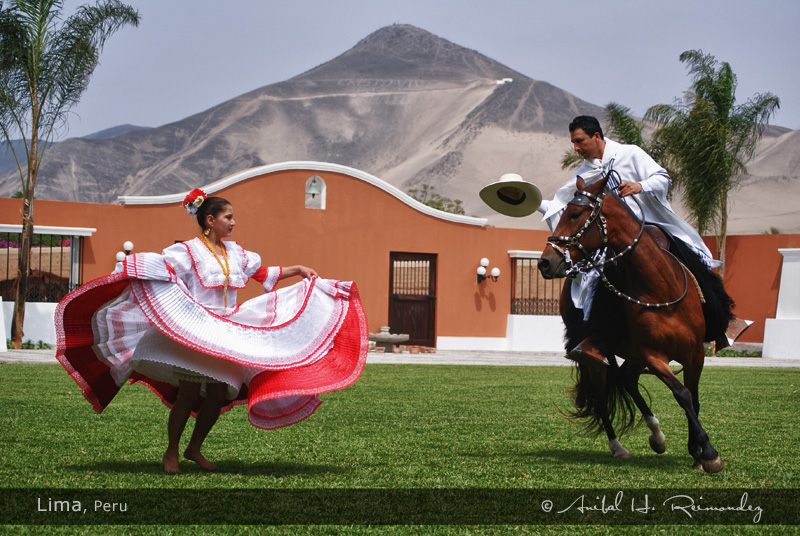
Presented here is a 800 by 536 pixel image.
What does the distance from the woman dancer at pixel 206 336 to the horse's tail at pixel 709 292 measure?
2230mm

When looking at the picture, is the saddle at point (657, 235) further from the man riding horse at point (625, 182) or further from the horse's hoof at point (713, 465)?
the horse's hoof at point (713, 465)

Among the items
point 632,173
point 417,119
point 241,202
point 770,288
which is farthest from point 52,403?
point 417,119

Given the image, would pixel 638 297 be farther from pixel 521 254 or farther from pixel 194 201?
pixel 521 254

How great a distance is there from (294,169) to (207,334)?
1582cm

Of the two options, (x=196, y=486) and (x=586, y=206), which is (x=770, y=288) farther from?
(x=196, y=486)

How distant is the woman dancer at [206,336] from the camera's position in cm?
472

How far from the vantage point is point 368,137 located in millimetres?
141000

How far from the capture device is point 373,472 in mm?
4879

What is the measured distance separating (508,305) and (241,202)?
7.20m

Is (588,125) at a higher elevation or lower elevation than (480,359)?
higher

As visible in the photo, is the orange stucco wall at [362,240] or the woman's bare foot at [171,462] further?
the orange stucco wall at [362,240]

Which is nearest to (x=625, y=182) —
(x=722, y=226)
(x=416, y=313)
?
(x=416, y=313)

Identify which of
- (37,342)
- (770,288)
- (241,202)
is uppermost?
(241,202)

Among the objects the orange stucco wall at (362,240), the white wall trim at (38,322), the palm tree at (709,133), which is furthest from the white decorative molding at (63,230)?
the palm tree at (709,133)
